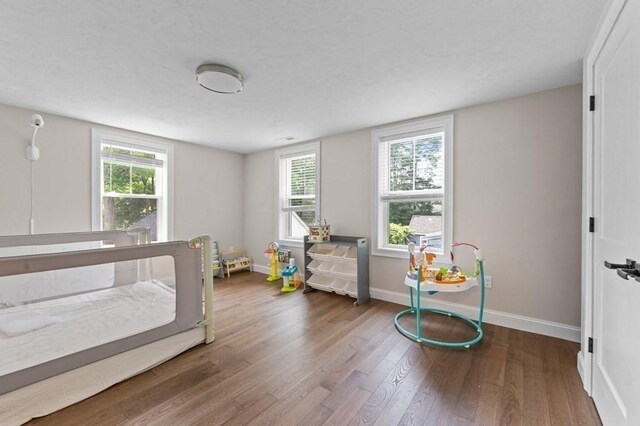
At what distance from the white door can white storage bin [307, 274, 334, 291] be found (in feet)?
8.41

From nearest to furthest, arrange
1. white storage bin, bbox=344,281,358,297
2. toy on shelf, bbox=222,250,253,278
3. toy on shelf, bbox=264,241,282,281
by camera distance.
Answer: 1. white storage bin, bbox=344,281,358,297
2. toy on shelf, bbox=264,241,282,281
3. toy on shelf, bbox=222,250,253,278

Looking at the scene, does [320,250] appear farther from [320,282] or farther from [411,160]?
[411,160]

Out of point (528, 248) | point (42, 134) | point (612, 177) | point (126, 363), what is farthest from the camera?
point (42, 134)

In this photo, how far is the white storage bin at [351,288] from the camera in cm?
326

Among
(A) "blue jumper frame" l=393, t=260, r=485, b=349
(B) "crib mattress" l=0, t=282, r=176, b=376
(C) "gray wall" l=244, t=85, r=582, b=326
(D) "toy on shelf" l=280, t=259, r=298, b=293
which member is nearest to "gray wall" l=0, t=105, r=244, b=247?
(B) "crib mattress" l=0, t=282, r=176, b=376

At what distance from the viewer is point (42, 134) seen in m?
2.87

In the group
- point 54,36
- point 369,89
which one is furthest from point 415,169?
point 54,36

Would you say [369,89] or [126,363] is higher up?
[369,89]

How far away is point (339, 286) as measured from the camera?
3.49m

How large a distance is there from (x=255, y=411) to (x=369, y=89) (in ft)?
8.58

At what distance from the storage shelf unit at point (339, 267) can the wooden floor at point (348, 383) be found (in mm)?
735

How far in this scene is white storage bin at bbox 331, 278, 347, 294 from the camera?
340cm

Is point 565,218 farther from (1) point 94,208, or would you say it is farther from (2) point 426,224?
(1) point 94,208

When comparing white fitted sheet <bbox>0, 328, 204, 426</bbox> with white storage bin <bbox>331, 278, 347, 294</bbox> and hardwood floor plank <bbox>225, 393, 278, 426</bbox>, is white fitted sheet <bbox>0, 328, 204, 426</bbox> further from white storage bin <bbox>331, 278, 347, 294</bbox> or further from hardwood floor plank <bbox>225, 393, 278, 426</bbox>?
white storage bin <bbox>331, 278, 347, 294</bbox>
